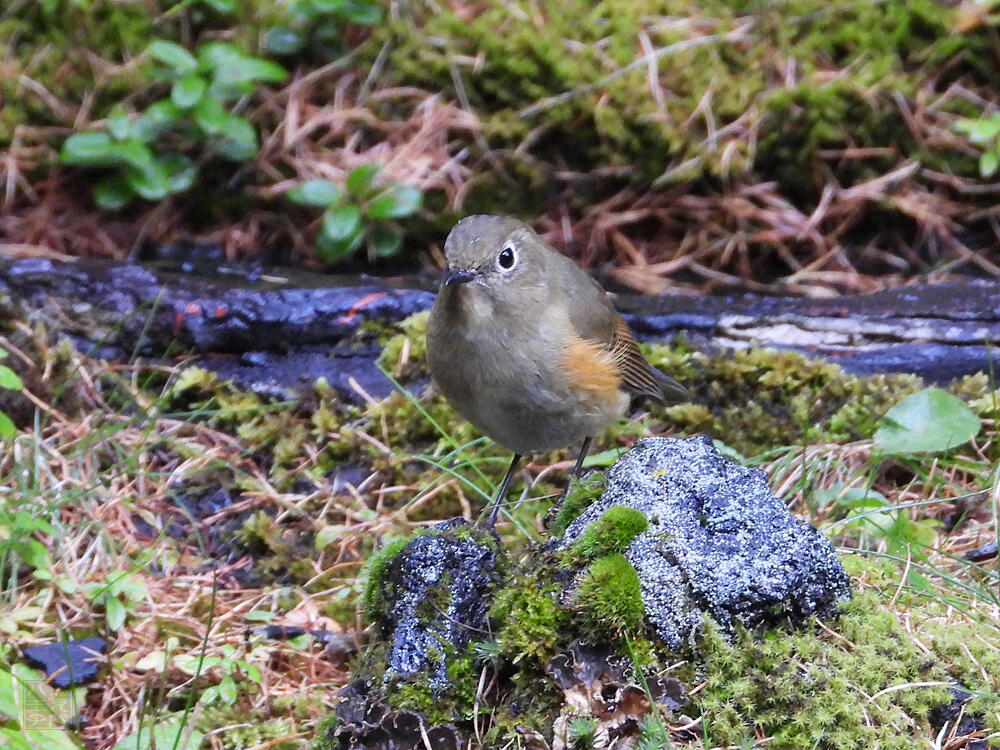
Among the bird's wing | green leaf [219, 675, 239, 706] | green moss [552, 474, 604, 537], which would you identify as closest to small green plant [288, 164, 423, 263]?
the bird's wing

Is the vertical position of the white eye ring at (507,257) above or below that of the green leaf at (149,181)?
above

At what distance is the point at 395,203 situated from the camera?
595 cm

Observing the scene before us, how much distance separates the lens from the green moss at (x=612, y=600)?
2.89 meters

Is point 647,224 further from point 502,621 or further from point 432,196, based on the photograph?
point 502,621

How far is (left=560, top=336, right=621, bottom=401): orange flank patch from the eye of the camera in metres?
4.38

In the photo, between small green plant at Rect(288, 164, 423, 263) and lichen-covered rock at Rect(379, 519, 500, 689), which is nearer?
lichen-covered rock at Rect(379, 519, 500, 689)

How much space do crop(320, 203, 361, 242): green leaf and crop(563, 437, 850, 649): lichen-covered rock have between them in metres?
3.03

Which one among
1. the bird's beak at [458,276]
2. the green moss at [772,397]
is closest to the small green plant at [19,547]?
the bird's beak at [458,276]

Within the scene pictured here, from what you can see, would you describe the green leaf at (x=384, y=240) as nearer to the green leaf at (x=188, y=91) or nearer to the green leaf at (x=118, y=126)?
the green leaf at (x=188, y=91)

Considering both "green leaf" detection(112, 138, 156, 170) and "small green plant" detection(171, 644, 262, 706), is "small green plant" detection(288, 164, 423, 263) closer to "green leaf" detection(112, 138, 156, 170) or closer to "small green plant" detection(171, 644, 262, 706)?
"green leaf" detection(112, 138, 156, 170)

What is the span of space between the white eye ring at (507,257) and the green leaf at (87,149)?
9.65 ft

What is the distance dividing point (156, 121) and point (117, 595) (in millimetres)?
3200

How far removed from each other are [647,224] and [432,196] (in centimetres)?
136
